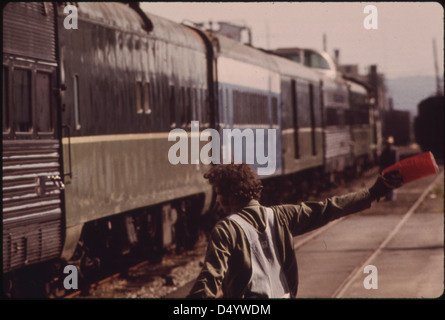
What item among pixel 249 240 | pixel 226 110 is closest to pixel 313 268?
pixel 226 110

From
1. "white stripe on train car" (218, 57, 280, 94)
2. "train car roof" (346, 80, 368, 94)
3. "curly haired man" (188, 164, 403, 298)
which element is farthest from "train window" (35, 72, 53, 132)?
"train car roof" (346, 80, 368, 94)

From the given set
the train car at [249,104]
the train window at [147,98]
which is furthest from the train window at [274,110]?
the train window at [147,98]

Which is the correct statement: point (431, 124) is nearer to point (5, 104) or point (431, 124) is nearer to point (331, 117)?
point (331, 117)

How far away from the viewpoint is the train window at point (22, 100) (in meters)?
8.84

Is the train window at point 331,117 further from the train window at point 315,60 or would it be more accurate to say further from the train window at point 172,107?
the train window at point 172,107

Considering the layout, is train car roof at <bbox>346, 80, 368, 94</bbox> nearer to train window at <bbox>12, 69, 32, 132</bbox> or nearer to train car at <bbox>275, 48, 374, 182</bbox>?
train car at <bbox>275, 48, 374, 182</bbox>

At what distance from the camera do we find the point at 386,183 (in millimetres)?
4508

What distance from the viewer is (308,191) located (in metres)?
23.0

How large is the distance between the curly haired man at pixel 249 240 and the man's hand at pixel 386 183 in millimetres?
15

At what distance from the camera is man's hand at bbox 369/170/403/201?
14.7 feet

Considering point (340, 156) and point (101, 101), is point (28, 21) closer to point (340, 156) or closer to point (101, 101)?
point (101, 101)

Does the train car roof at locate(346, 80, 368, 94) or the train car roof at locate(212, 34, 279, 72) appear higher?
the train car roof at locate(346, 80, 368, 94)
